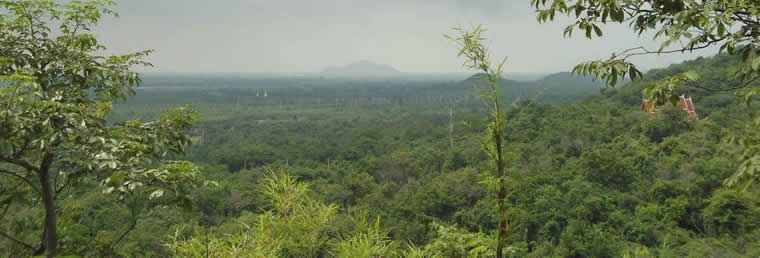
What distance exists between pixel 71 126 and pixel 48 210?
1.97ft

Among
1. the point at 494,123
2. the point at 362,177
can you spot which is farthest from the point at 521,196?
the point at 494,123

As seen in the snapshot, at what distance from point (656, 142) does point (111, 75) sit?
27.3 metres

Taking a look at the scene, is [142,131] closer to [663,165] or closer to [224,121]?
[663,165]

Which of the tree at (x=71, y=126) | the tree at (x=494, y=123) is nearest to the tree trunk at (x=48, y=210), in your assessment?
the tree at (x=71, y=126)

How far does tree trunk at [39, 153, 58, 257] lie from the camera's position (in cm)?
191

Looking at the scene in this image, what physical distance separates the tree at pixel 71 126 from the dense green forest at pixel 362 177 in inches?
0.4

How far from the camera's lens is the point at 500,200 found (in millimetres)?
1461

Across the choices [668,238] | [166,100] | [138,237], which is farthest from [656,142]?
[166,100]

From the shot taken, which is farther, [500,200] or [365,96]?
[365,96]

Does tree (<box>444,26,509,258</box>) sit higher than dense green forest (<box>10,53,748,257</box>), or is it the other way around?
tree (<box>444,26,509,258</box>)

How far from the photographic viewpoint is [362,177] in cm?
2744

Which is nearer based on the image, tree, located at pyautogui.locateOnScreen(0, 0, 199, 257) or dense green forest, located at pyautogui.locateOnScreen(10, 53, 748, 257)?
tree, located at pyautogui.locateOnScreen(0, 0, 199, 257)

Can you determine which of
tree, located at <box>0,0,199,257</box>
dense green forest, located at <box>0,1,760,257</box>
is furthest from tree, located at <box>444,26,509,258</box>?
tree, located at <box>0,0,199,257</box>

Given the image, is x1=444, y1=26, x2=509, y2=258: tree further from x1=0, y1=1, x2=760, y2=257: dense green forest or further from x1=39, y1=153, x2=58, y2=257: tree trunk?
x1=39, y1=153, x2=58, y2=257: tree trunk
